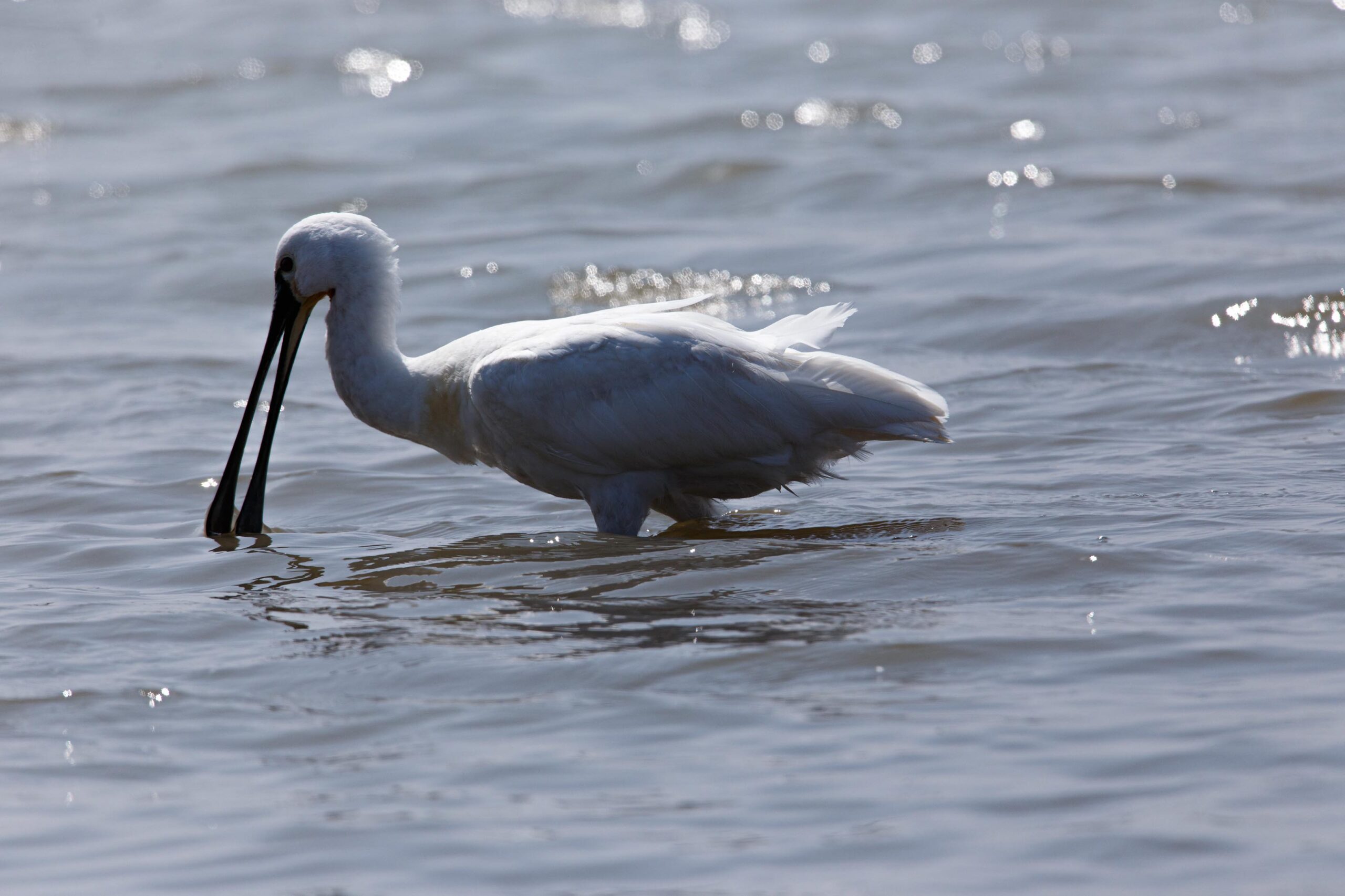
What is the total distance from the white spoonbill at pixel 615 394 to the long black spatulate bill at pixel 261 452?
0.49ft

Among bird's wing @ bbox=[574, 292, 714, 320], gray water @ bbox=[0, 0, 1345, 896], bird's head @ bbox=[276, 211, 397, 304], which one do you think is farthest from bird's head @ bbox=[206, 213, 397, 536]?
bird's wing @ bbox=[574, 292, 714, 320]

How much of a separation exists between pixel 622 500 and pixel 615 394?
53 centimetres

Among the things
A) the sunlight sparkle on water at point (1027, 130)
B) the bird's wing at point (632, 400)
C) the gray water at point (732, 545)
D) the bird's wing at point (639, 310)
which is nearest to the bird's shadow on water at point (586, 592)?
the gray water at point (732, 545)

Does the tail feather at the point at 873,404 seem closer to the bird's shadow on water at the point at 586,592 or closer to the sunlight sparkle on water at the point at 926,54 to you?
the bird's shadow on water at the point at 586,592

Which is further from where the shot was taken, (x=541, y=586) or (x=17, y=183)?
(x=17, y=183)

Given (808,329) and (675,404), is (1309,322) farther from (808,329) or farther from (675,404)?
(675,404)

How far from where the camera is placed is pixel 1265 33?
2378 cm

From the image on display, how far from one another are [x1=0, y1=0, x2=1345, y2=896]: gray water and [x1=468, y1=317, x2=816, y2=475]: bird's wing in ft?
1.51

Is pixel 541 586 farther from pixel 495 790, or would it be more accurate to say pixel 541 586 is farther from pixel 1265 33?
pixel 1265 33

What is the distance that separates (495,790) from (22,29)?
26.3 m

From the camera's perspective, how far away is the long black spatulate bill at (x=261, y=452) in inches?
356

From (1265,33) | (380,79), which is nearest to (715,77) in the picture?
(380,79)

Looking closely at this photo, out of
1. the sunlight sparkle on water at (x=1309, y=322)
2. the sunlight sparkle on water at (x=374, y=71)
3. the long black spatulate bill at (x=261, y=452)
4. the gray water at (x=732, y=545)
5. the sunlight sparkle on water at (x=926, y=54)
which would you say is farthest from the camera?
the sunlight sparkle on water at (x=374, y=71)

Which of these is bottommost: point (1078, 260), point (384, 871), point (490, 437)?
point (384, 871)
